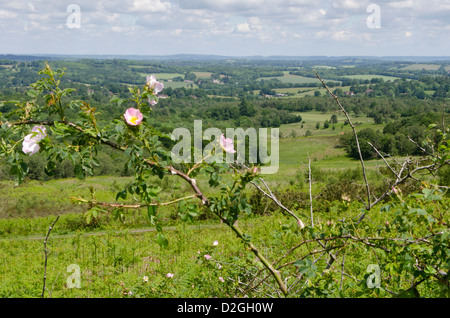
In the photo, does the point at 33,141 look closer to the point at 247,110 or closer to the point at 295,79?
the point at 247,110

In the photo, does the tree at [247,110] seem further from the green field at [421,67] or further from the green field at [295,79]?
the green field at [421,67]

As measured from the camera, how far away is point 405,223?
1845mm

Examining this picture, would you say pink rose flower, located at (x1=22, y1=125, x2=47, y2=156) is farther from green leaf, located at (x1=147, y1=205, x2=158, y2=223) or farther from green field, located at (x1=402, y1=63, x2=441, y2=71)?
green field, located at (x1=402, y1=63, x2=441, y2=71)

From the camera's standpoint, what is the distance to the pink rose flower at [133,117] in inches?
63.6

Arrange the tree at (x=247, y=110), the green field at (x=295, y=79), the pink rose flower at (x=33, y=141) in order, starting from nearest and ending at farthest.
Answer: the pink rose flower at (x=33, y=141) < the tree at (x=247, y=110) < the green field at (x=295, y=79)

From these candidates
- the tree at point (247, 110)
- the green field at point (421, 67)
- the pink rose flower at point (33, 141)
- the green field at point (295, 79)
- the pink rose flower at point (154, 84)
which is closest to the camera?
the pink rose flower at point (33, 141)

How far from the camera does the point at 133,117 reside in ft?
5.40

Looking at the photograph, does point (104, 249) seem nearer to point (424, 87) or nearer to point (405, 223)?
point (405, 223)

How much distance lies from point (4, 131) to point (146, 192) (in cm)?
72

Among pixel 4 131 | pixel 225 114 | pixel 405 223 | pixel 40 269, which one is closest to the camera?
pixel 4 131

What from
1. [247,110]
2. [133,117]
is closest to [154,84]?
[133,117]

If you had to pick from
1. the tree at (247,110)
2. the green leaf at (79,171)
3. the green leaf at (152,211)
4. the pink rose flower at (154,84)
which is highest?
the pink rose flower at (154,84)

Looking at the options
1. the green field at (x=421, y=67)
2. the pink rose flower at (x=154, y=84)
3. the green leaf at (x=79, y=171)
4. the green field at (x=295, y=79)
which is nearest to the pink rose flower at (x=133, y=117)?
the pink rose flower at (x=154, y=84)
